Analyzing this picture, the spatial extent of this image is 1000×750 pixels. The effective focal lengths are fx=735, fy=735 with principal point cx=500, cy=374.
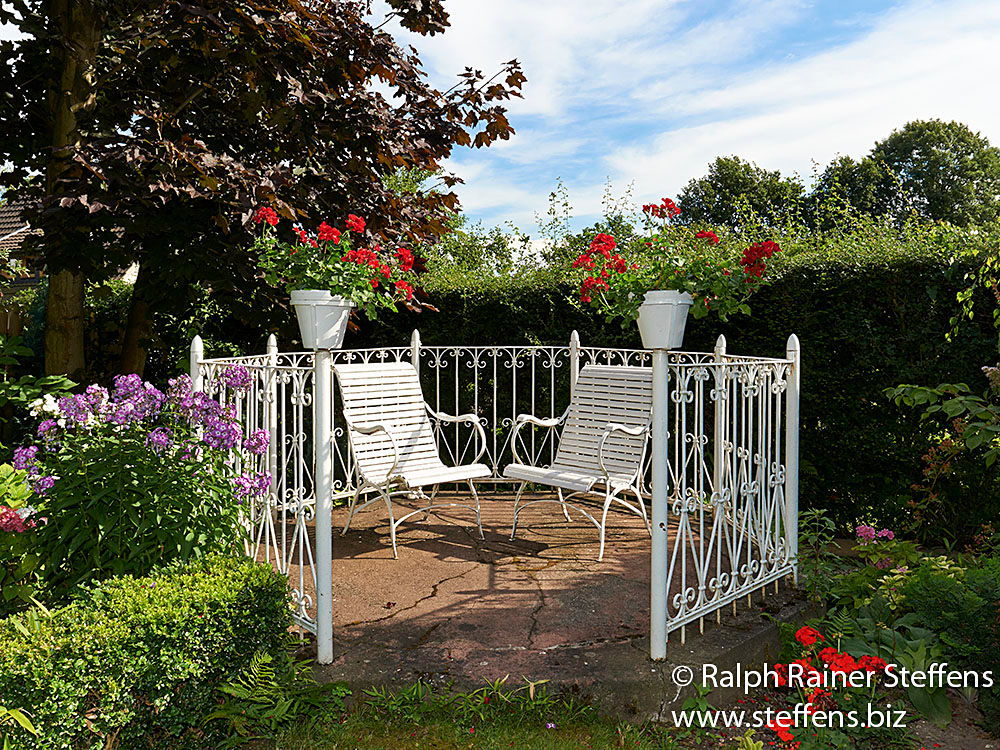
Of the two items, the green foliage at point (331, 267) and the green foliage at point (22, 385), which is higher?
the green foliage at point (331, 267)

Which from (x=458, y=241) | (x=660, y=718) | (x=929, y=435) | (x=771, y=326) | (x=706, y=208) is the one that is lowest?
(x=660, y=718)

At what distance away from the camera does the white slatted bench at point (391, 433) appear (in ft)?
16.7

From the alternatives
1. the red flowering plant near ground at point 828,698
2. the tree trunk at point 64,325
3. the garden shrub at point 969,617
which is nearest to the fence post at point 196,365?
the tree trunk at point 64,325

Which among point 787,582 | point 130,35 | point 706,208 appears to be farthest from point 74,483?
point 706,208

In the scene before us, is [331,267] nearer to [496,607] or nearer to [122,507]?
[122,507]

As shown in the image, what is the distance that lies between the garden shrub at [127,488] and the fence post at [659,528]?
1913mm

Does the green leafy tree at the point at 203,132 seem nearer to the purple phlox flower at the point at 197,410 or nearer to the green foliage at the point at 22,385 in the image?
the green foliage at the point at 22,385

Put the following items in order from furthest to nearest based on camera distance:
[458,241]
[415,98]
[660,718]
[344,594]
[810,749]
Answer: [458,241] < [415,98] < [344,594] < [660,718] < [810,749]

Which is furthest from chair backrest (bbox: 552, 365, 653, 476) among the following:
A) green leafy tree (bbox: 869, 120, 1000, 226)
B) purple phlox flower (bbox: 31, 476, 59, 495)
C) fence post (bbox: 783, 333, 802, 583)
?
green leafy tree (bbox: 869, 120, 1000, 226)

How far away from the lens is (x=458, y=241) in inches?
579

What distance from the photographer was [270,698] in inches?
116

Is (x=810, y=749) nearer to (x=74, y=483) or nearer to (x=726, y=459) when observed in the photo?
(x=726, y=459)

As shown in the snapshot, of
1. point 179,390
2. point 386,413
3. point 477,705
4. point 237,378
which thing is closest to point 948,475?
point 477,705

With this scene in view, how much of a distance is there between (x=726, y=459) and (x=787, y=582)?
1032 mm
